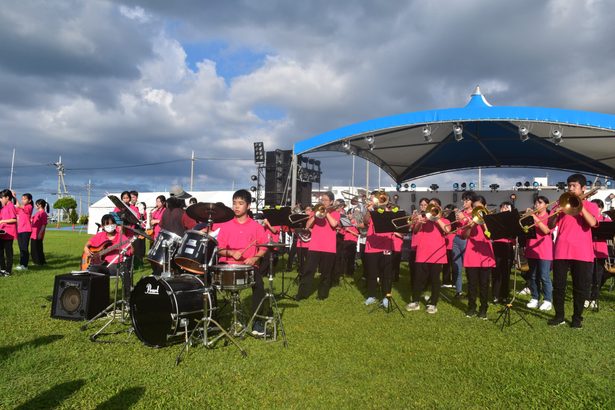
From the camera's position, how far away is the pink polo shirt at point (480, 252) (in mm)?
6500

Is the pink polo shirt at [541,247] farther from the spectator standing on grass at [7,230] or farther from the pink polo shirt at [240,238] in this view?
the spectator standing on grass at [7,230]

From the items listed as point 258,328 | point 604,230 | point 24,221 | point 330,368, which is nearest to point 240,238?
point 258,328

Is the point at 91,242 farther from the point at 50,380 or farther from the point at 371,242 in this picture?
the point at 371,242

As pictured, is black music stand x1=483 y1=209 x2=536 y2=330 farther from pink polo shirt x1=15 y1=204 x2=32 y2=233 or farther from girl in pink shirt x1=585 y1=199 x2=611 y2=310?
pink polo shirt x1=15 y1=204 x2=32 y2=233

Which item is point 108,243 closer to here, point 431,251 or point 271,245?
point 271,245

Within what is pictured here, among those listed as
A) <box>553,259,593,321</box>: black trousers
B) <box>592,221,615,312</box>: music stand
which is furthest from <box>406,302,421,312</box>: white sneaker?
<box>592,221,615,312</box>: music stand

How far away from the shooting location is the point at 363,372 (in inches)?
164

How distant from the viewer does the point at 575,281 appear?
5.84m

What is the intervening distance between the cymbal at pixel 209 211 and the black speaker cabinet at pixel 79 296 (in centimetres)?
238

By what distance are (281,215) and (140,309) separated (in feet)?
13.8

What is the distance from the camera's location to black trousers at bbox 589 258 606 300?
24.4ft

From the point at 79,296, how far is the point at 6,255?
549 cm

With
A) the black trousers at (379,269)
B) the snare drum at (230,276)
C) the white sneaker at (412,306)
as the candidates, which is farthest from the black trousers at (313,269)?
the snare drum at (230,276)

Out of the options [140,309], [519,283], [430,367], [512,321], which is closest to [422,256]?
[512,321]
